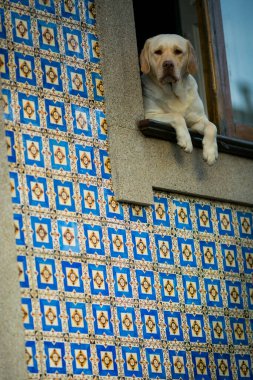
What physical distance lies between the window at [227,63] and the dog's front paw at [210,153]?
0.63 m

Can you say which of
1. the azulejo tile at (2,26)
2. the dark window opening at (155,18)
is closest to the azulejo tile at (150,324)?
the azulejo tile at (2,26)

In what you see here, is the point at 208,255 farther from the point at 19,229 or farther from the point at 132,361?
the point at 19,229

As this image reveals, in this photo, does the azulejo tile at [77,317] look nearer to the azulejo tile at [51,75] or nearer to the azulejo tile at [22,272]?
the azulejo tile at [22,272]

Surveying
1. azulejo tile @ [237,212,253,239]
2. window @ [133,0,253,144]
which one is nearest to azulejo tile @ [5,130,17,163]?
window @ [133,0,253,144]

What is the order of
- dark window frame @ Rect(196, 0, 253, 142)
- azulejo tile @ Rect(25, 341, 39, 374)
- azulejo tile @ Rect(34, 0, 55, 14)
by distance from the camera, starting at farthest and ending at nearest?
dark window frame @ Rect(196, 0, 253, 142)
azulejo tile @ Rect(34, 0, 55, 14)
azulejo tile @ Rect(25, 341, 39, 374)

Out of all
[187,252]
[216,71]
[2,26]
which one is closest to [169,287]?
[187,252]

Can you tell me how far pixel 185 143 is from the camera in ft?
43.0

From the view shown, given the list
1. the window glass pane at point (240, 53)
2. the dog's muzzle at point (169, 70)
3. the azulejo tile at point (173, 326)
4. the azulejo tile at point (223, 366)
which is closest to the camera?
the azulejo tile at point (173, 326)

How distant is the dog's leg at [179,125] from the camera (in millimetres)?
13109

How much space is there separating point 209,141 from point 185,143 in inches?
12.7

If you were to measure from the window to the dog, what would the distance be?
14.8 inches

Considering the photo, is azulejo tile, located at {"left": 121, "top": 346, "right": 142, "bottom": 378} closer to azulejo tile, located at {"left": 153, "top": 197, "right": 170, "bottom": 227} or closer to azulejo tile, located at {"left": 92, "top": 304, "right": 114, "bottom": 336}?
azulejo tile, located at {"left": 92, "top": 304, "right": 114, "bottom": 336}

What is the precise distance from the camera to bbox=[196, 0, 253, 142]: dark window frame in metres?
14.1

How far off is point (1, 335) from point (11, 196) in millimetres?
1201
